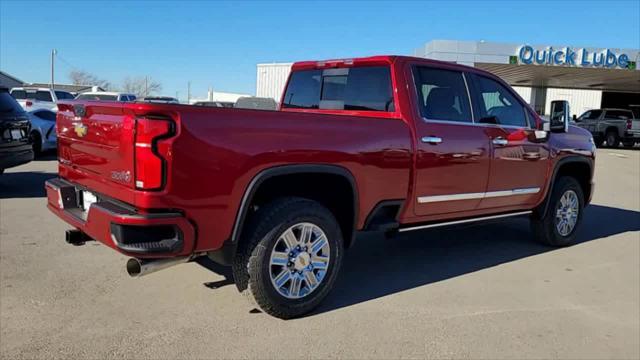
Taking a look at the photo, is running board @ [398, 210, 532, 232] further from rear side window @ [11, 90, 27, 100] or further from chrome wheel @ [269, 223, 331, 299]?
rear side window @ [11, 90, 27, 100]

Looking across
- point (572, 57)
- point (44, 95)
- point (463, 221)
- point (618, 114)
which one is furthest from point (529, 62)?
point (463, 221)

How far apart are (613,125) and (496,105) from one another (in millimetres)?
24901

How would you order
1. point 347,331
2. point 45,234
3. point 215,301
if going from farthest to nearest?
point 45,234, point 215,301, point 347,331

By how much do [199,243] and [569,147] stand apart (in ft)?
15.5

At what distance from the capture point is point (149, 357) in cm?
327

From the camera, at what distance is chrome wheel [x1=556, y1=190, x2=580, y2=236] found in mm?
6391

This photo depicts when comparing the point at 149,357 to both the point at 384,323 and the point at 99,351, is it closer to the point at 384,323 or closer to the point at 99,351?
the point at 99,351

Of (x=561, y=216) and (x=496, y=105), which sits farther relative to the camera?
(x=561, y=216)

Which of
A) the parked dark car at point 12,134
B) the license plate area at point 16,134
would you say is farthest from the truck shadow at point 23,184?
the license plate area at point 16,134

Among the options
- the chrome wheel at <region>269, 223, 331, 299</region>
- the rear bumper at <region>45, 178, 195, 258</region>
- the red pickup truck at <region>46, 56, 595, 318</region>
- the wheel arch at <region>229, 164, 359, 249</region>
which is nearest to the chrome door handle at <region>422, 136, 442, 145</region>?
the red pickup truck at <region>46, 56, 595, 318</region>

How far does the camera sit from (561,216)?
21.0 feet

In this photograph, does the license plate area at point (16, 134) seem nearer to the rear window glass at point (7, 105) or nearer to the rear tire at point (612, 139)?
the rear window glass at point (7, 105)

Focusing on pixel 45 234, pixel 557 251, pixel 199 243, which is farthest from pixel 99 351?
pixel 557 251

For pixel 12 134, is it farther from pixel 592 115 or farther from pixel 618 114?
pixel 618 114
